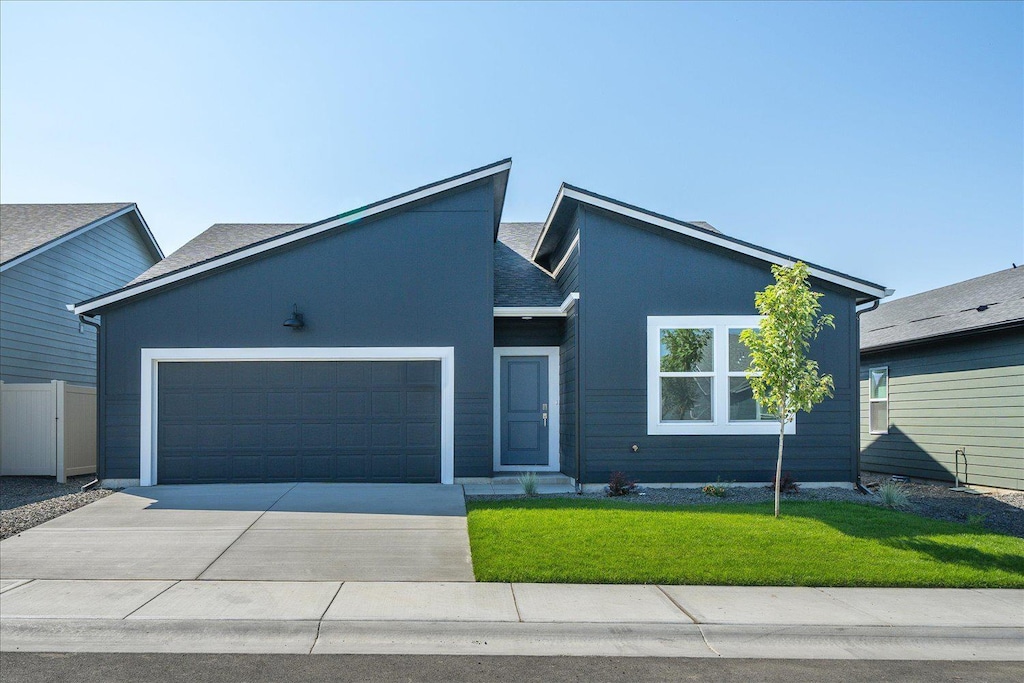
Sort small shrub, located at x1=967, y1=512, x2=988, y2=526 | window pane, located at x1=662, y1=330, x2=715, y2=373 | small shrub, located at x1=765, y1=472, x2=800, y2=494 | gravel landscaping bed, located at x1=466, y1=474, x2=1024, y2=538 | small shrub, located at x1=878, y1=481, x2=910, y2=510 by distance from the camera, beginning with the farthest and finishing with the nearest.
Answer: window pane, located at x1=662, y1=330, x2=715, y2=373 < small shrub, located at x1=765, y1=472, x2=800, y2=494 < small shrub, located at x1=878, y1=481, x2=910, y2=510 < gravel landscaping bed, located at x1=466, y1=474, x2=1024, y2=538 < small shrub, located at x1=967, y1=512, x2=988, y2=526

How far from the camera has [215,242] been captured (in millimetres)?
17078

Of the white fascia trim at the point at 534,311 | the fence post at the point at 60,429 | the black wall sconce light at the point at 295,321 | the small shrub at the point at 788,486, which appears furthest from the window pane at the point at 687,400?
the fence post at the point at 60,429

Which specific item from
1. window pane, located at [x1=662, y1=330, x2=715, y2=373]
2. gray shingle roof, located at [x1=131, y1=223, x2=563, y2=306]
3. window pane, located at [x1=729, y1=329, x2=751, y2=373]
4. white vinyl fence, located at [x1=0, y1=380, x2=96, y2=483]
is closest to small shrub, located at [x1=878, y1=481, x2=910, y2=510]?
window pane, located at [x1=729, y1=329, x2=751, y2=373]

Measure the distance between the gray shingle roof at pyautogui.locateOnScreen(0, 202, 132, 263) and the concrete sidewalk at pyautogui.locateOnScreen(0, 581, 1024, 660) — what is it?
1237 centimetres

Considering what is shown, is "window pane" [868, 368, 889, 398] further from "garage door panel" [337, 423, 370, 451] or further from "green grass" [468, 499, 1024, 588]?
"garage door panel" [337, 423, 370, 451]

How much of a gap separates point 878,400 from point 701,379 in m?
6.99

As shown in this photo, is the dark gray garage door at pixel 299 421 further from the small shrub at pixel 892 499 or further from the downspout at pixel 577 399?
the small shrub at pixel 892 499

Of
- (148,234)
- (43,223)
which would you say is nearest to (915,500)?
(43,223)

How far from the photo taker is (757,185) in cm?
1571

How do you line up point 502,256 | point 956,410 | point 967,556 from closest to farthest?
point 967,556, point 956,410, point 502,256

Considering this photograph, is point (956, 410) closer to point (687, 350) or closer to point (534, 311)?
point (687, 350)

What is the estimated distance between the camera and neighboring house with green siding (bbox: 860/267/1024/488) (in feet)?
44.3

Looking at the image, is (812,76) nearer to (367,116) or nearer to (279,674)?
(367,116)

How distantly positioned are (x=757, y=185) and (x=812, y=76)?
2783 mm
